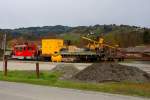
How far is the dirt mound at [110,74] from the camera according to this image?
947 inches

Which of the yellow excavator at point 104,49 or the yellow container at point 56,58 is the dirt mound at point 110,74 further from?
the yellow container at point 56,58

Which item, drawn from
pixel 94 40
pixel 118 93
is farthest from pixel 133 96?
pixel 94 40

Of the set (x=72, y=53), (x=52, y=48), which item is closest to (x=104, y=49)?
(x=72, y=53)

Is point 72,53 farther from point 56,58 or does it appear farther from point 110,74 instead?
point 110,74

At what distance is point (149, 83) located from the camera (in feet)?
75.6

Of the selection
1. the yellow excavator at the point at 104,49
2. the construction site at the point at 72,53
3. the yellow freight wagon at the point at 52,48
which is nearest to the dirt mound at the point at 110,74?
the construction site at the point at 72,53

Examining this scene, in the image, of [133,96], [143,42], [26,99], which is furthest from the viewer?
[143,42]

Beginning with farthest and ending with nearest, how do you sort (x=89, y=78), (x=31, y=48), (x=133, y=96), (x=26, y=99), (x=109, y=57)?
(x=31, y=48), (x=109, y=57), (x=89, y=78), (x=133, y=96), (x=26, y=99)

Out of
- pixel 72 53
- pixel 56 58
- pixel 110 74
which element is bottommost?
pixel 56 58

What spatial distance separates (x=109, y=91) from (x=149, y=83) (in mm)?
5030

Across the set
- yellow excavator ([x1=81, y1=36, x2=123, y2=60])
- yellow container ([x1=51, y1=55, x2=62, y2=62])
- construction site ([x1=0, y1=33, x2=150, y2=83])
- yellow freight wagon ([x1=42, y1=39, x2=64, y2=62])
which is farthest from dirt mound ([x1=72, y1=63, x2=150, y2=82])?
yellow freight wagon ([x1=42, y1=39, x2=64, y2=62])

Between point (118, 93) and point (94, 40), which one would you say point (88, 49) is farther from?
point (118, 93)

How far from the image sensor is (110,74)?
24.6 meters

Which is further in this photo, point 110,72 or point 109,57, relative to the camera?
point 109,57
